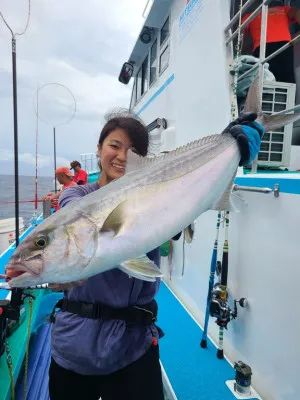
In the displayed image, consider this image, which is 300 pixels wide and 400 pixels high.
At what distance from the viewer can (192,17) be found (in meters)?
4.21

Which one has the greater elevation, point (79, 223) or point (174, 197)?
point (174, 197)

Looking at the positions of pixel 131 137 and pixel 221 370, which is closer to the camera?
pixel 131 137

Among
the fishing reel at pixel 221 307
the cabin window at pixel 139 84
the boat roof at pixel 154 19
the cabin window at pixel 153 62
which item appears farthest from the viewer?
the cabin window at pixel 139 84

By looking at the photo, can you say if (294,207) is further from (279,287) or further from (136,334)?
(136,334)

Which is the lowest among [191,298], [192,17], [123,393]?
[191,298]

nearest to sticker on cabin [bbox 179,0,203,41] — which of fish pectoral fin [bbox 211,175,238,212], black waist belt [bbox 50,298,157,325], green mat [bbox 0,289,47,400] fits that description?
fish pectoral fin [bbox 211,175,238,212]

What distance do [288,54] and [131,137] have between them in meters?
3.49

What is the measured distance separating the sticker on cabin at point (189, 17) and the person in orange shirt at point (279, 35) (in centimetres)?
72

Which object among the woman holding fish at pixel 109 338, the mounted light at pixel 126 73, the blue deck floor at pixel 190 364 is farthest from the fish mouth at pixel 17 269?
the mounted light at pixel 126 73

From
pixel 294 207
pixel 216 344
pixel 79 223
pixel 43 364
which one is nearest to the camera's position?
pixel 79 223

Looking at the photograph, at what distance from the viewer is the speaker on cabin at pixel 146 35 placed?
727cm

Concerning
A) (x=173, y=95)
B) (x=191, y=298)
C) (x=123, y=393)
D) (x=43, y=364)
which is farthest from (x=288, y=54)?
(x=43, y=364)

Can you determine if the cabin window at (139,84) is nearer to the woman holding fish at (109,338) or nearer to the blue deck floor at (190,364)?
the blue deck floor at (190,364)

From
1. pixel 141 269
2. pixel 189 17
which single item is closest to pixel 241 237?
pixel 141 269
